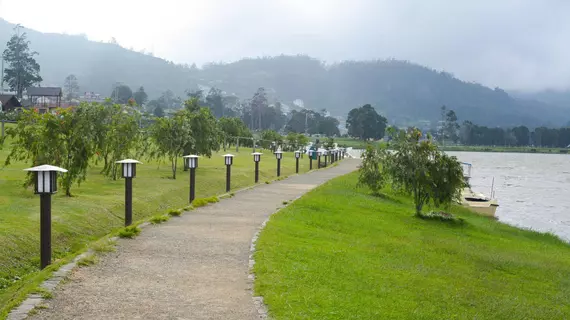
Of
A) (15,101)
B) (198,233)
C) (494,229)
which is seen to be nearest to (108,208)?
(198,233)

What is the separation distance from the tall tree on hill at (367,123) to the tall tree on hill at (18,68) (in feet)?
278

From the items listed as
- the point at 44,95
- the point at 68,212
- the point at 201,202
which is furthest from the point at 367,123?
the point at 68,212

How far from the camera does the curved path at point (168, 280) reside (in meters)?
5.54

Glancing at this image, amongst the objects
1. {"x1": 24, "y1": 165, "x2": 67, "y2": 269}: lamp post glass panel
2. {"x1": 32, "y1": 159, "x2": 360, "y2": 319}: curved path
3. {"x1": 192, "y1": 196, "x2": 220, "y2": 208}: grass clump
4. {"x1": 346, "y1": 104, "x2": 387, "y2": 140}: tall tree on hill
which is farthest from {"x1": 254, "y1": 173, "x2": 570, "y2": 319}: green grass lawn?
{"x1": 346, "y1": 104, "x2": 387, "y2": 140}: tall tree on hill

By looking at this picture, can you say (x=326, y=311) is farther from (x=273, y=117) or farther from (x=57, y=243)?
(x=273, y=117)

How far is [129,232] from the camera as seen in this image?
31.0 feet

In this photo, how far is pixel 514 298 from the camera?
8688mm

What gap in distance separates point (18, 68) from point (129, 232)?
9661 centimetres

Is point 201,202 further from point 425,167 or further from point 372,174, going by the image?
point 372,174

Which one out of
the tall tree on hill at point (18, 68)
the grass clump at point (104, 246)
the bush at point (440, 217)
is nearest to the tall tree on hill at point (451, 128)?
the tall tree on hill at point (18, 68)

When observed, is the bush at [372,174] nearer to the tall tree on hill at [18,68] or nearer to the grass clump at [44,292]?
the grass clump at [44,292]

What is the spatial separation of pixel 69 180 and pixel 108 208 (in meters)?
1.72

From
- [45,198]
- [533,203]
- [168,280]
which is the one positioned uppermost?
[45,198]

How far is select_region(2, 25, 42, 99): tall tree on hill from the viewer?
310 feet
